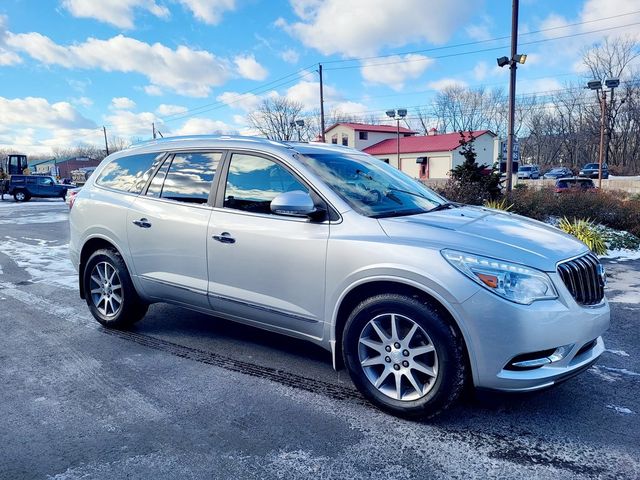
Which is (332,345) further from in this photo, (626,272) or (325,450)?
(626,272)

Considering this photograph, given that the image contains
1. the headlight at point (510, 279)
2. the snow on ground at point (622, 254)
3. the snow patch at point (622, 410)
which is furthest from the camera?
the snow on ground at point (622, 254)

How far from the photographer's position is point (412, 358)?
116 inches

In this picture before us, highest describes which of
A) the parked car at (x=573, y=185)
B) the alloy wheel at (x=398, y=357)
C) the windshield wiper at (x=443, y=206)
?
the parked car at (x=573, y=185)

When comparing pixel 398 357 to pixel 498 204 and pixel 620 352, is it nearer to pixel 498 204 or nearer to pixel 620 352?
pixel 620 352

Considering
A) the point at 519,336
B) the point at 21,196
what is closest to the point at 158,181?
the point at 519,336

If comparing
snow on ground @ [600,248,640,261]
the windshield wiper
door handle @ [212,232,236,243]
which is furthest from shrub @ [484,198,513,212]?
door handle @ [212,232,236,243]

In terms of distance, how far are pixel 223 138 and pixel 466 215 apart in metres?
2.18

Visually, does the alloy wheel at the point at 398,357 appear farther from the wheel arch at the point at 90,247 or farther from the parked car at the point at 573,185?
the parked car at the point at 573,185

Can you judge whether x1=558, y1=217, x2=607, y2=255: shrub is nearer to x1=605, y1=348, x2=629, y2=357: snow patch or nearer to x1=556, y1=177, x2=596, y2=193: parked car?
x1=556, y1=177, x2=596, y2=193: parked car

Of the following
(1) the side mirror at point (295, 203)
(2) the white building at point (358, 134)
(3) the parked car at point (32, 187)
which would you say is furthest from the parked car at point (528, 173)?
(1) the side mirror at point (295, 203)

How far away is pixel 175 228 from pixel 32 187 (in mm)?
30795

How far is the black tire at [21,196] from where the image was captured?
29414 mm

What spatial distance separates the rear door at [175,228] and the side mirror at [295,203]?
2.93 ft

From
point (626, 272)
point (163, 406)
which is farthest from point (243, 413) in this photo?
point (626, 272)
